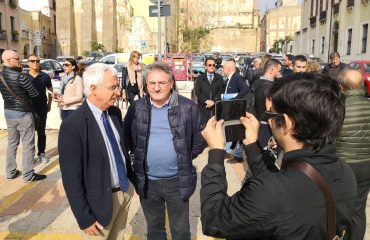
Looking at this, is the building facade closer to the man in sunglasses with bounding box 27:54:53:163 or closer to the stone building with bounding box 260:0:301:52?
the man in sunglasses with bounding box 27:54:53:163

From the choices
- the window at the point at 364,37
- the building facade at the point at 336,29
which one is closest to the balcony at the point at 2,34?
the building facade at the point at 336,29

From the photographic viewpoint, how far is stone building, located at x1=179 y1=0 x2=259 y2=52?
191 feet

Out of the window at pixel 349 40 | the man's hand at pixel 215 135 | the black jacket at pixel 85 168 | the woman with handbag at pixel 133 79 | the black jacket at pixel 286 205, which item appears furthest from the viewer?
the window at pixel 349 40

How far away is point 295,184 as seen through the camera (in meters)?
1.29

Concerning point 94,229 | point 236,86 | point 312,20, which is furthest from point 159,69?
point 312,20

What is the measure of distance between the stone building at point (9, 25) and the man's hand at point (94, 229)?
3505 centimetres

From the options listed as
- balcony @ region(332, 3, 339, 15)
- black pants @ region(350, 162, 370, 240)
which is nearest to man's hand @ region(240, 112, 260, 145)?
black pants @ region(350, 162, 370, 240)

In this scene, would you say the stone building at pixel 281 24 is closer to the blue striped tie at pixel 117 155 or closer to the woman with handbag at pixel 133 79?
the woman with handbag at pixel 133 79

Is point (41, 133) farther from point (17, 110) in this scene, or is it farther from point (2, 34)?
point (2, 34)

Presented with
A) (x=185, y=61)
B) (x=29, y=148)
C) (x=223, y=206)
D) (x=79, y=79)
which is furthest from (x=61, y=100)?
(x=185, y=61)

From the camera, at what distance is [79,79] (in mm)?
5730

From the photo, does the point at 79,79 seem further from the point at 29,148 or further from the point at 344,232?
the point at 344,232

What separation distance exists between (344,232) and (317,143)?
1.27 feet

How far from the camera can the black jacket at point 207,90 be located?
629cm
